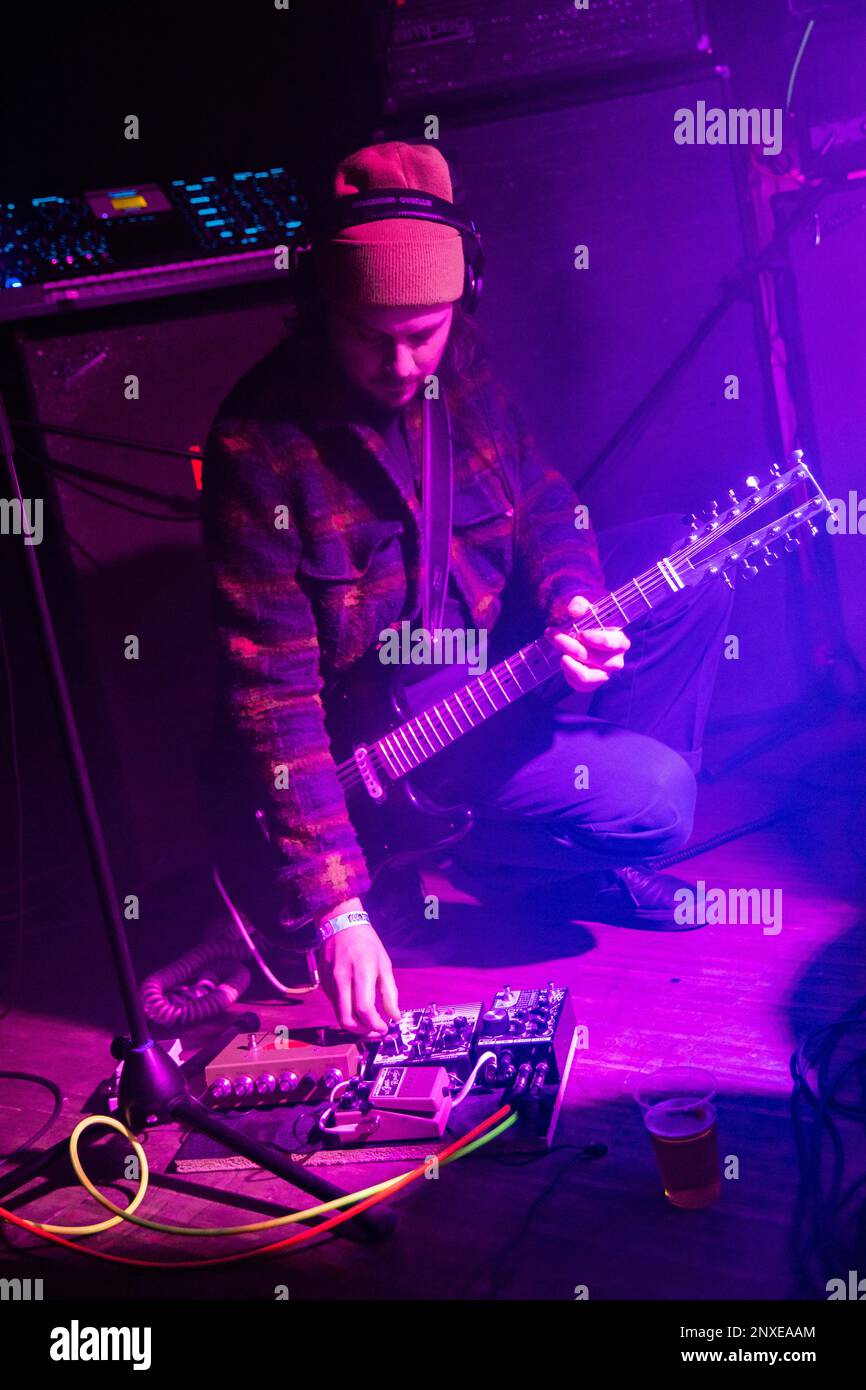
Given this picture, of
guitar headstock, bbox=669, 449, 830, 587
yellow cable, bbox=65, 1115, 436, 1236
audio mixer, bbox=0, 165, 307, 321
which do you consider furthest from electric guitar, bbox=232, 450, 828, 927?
audio mixer, bbox=0, 165, 307, 321

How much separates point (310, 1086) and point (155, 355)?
1.74 m

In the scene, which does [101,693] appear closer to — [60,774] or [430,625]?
[60,774]

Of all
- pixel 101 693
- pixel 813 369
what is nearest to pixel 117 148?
pixel 101 693

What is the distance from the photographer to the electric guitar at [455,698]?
208 centimetres

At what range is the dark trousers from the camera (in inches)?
85.3
